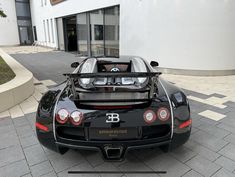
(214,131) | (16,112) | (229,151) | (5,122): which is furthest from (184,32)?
(5,122)

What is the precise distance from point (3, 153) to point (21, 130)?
58 cm

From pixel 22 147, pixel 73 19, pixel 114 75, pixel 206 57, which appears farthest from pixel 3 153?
pixel 73 19

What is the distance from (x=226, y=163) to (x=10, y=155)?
8.22 feet

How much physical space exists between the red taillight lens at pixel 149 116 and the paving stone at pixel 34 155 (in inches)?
51.3

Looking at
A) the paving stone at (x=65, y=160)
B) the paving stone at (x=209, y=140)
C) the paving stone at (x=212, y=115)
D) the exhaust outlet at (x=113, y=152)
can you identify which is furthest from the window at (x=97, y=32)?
the exhaust outlet at (x=113, y=152)

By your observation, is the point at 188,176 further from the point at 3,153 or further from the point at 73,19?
the point at 73,19

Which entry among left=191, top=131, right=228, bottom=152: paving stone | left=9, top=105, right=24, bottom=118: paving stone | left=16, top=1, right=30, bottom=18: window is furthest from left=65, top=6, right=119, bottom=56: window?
left=16, top=1, right=30, bottom=18: window

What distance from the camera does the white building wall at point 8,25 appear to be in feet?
65.5

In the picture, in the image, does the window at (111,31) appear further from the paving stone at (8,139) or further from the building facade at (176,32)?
the paving stone at (8,139)

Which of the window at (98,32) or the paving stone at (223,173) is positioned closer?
the paving stone at (223,173)

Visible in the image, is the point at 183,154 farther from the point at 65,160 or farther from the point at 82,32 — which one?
the point at 82,32

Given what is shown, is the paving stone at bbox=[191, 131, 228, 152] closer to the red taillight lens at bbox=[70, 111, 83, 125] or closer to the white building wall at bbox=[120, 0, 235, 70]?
the red taillight lens at bbox=[70, 111, 83, 125]

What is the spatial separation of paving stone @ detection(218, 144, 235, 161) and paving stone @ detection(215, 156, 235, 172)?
8cm

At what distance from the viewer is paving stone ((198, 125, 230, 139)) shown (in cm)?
269
